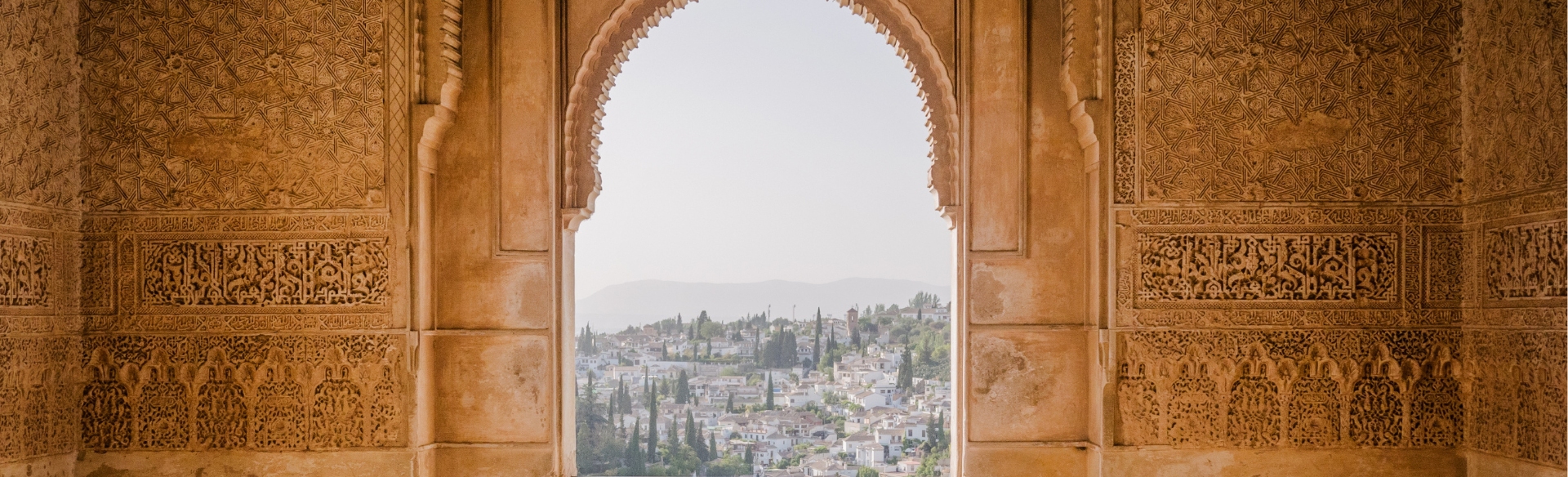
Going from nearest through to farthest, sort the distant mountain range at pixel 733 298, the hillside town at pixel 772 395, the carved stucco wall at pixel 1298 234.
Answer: the carved stucco wall at pixel 1298 234, the hillside town at pixel 772 395, the distant mountain range at pixel 733 298

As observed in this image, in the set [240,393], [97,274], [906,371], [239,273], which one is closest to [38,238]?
[97,274]

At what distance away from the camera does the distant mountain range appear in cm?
625

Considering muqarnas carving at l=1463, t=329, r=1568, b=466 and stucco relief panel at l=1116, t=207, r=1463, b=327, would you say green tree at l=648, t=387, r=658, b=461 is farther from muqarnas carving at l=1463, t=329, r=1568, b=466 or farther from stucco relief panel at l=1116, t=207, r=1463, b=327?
muqarnas carving at l=1463, t=329, r=1568, b=466

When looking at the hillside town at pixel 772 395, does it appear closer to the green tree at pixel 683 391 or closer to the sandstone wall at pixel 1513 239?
the green tree at pixel 683 391

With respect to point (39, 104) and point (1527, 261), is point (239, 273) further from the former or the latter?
point (1527, 261)

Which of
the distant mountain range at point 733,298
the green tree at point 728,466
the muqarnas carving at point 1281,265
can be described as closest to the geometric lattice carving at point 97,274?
the distant mountain range at point 733,298

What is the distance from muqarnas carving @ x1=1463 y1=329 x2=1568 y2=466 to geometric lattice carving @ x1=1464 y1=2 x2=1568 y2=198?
0.60m

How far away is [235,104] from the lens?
15.7 ft

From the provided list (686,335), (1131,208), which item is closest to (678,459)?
(686,335)

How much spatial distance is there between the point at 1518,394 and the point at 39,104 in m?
6.19

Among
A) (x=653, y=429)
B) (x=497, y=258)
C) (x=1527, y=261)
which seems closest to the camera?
(x=1527, y=261)

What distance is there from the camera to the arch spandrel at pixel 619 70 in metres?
5.12

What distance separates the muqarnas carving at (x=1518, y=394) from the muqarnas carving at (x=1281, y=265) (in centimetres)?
43

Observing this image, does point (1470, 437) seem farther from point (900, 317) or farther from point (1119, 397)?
point (900, 317)
